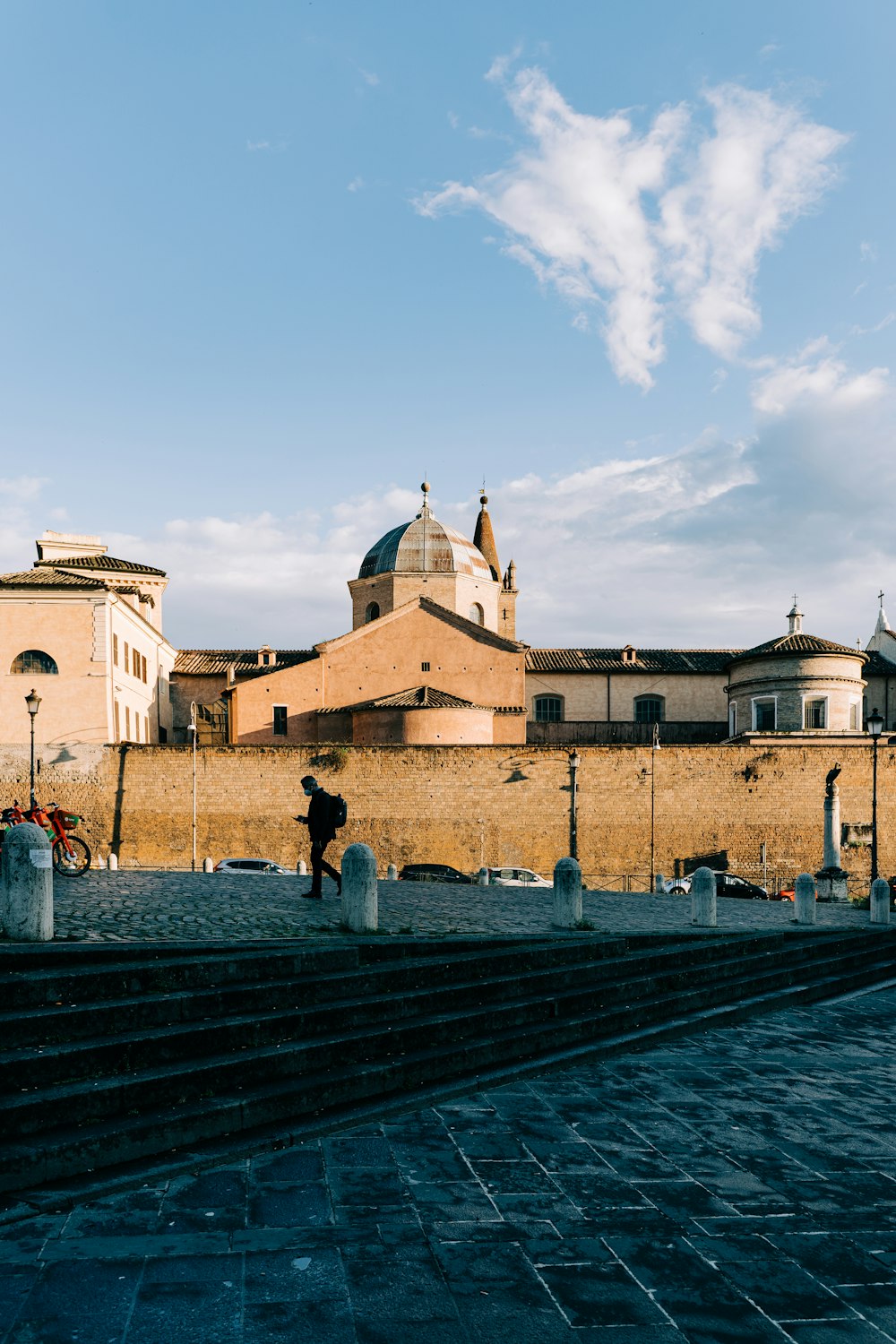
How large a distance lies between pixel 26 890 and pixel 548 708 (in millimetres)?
38832

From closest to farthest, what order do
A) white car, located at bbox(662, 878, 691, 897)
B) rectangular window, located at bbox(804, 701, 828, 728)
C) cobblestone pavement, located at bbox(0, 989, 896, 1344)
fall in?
1. cobblestone pavement, located at bbox(0, 989, 896, 1344)
2. white car, located at bbox(662, 878, 691, 897)
3. rectangular window, located at bbox(804, 701, 828, 728)

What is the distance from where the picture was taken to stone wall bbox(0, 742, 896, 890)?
33375 millimetres

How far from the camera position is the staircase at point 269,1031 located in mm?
5180

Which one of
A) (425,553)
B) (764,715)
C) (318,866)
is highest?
(425,553)

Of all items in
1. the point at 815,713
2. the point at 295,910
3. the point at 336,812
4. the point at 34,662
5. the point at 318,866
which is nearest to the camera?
the point at 295,910

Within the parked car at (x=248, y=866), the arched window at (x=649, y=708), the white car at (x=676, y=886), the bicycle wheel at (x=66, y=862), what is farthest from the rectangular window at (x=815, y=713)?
the bicycle wheel at (x=66, y=862)

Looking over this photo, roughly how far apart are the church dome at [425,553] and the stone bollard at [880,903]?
2945 cm

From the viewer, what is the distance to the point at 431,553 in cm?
4512

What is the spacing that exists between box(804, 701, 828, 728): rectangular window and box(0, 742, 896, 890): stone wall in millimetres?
3939

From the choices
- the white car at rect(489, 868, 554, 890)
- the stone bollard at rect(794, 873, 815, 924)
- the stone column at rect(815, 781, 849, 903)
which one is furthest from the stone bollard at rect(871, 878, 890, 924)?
the white car at rect(489, 868, 554, 890)

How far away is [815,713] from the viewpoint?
124ft

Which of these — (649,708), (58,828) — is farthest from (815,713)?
(58,828)

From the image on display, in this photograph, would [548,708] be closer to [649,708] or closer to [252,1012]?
[649,708]

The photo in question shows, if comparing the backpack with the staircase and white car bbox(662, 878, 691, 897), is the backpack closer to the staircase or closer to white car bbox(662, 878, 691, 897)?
the staircase
